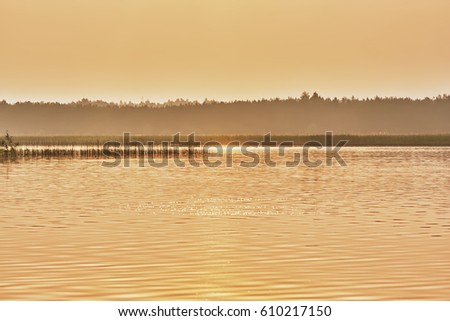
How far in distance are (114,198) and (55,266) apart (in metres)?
13.9

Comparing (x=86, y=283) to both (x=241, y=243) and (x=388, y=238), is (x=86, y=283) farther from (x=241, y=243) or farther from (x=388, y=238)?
(x=388, y=238)

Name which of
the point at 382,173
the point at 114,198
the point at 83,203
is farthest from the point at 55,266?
the point at 382,173

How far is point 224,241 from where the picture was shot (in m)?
19.0

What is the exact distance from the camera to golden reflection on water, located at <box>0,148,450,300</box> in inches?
548

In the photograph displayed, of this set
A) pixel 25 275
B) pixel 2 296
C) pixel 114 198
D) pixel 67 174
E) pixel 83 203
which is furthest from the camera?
pixel 67 174

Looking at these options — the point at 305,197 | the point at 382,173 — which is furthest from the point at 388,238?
the point at 382,173

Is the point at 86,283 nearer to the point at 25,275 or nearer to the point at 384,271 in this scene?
the point at 25,275

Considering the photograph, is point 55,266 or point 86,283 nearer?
point 86,283

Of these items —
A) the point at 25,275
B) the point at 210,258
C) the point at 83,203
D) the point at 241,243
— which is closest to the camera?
the point at 25,275

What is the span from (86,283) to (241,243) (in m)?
5.04

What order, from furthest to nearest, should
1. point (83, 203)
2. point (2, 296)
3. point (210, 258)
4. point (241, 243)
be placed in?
point (83, 203), point (241, 243), point (210, 258), point (2, 296)

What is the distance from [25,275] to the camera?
1488 centimetres

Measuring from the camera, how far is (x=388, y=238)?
19.1 m

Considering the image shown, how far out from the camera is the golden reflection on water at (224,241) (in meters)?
13.9
